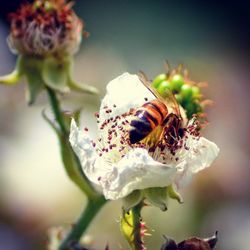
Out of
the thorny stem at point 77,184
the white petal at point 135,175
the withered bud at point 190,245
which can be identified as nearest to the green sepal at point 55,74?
the thorny stem at point 77,184

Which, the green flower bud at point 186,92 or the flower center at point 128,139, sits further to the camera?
the green flower bud at point 186,92

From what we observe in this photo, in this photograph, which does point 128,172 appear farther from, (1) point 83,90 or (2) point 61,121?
(1) point 83,90

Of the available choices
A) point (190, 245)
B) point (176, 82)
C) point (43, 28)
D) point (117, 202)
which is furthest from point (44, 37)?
point (117, 202)

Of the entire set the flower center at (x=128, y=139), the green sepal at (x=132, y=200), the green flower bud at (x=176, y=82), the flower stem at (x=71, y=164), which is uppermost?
the green flower bud at (x=176, y=82)

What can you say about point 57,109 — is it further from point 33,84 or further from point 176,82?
point 176,82

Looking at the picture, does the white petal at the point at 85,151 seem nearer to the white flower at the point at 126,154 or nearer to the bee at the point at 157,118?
the white flower at the point at 126,154

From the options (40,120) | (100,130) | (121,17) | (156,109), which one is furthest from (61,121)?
(121,17)
